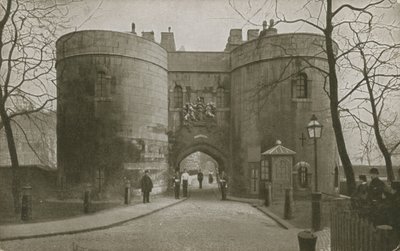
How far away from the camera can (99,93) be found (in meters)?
19.7

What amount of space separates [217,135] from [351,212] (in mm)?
16562

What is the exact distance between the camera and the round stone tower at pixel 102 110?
19.3m

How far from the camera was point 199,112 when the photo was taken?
76.1ft

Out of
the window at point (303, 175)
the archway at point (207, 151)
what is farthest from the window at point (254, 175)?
the archway at point (207, 151)

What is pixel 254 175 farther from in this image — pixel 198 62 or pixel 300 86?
pixel 198 62

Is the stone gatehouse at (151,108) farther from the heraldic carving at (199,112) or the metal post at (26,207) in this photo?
the metal post at (26,207)

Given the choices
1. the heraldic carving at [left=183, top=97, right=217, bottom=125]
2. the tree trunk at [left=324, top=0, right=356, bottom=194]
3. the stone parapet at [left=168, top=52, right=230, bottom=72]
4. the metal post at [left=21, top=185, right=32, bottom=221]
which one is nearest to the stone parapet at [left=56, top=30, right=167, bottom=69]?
the stone parapet at [left=168, top=52, right=230, bottom=72]

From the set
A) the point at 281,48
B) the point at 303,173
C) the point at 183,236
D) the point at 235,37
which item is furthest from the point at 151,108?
the point at 183,236

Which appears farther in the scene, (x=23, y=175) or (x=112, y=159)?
(x=23, y=175)

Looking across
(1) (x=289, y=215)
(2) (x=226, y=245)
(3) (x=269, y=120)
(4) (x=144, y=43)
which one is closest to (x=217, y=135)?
(3) (x=269, y=120)

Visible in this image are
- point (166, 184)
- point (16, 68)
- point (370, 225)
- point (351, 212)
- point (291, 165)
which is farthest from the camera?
point (166, 184)

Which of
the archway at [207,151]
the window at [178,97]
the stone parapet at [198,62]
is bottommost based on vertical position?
the archway at [207,151]

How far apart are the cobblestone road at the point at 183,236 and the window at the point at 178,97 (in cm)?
1102

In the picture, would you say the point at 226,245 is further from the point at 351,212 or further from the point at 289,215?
the point at 289,215
